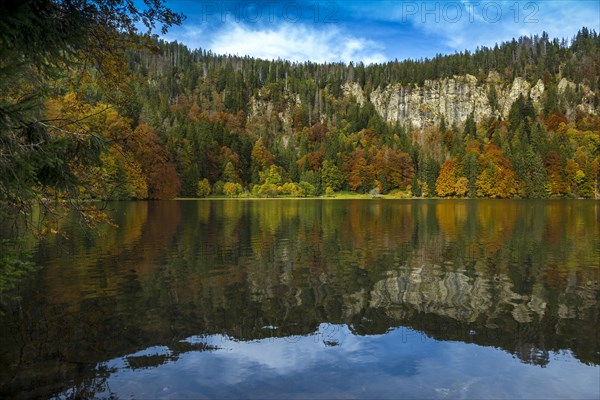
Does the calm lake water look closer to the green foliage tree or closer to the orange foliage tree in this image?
the green foliage tree

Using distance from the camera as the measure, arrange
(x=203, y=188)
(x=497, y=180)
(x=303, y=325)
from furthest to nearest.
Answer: (x=497, y=180) → (x=203, y=188) → (x=303, y=325)

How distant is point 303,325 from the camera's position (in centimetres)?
1424

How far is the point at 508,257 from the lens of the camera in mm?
26438

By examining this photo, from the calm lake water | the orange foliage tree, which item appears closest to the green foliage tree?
the orange foliage tree

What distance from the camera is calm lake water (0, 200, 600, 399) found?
1012cm

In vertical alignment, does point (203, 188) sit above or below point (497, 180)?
below

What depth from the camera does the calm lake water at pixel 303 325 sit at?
399 inches

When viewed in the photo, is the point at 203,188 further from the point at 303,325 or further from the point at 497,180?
the point at 303,325

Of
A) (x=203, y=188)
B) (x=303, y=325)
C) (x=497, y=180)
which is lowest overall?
(x=303, y=325)

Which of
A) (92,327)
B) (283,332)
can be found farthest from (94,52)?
(283,332)

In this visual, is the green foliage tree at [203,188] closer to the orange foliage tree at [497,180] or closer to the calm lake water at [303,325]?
the orange foliage tree at [497,180]

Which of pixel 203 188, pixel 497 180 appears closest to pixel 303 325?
pixel 203 188

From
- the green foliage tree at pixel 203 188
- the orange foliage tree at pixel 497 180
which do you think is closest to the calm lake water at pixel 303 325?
the green foliage tree at pixel 203 188

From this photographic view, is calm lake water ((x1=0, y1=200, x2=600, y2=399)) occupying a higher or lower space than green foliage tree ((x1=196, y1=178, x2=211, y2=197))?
lower
